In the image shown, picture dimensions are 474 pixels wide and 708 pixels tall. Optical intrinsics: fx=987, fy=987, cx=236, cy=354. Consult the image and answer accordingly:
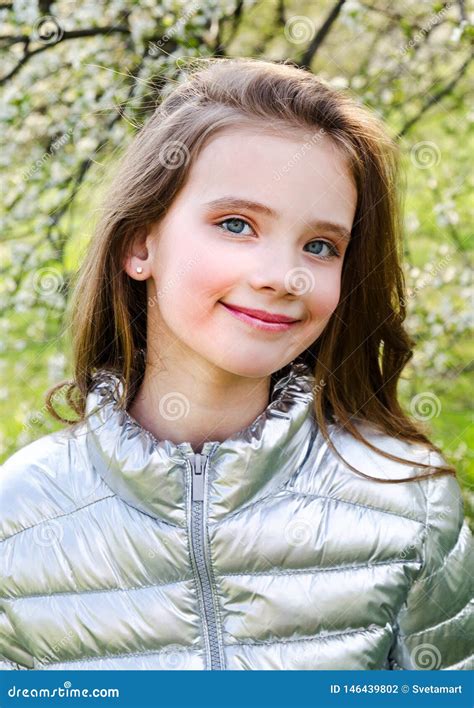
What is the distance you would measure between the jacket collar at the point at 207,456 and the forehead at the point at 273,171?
395mm

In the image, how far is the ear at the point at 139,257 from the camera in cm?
194

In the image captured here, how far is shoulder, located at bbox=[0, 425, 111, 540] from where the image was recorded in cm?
188

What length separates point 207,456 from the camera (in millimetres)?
1807

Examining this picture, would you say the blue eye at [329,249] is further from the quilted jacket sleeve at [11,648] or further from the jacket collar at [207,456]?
the quilted jacket sleeve at [11,648]

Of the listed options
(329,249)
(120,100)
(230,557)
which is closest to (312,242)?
(329,249)

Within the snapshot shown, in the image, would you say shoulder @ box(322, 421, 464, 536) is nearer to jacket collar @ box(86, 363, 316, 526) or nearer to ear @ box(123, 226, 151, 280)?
jacket collar @ box(86, 363, 316, 526)

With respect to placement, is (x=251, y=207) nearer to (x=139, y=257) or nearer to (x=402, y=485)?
(x=139, y=257)

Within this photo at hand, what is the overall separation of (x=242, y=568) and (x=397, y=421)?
0.50 meters

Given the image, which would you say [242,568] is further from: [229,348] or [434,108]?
[434,108]

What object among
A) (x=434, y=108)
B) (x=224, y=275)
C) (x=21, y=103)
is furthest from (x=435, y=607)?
(x=434, y=108)

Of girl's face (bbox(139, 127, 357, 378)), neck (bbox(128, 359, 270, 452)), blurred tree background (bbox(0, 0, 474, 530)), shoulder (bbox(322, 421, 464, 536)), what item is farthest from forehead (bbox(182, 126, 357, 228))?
blurred tree background (bbox(0, 0, 474, 530))

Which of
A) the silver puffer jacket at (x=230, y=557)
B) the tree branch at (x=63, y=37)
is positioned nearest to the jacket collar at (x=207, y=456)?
the silver puffer jacket at (x=230, y=557)

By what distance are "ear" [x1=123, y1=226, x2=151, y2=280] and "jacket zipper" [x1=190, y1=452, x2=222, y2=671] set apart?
1.29ft

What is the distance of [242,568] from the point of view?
1800 millimetres
